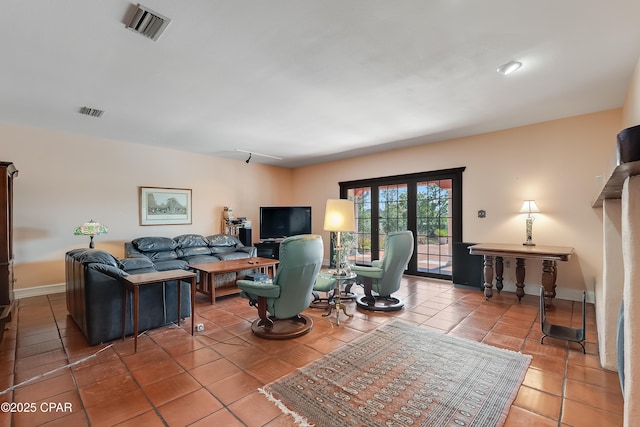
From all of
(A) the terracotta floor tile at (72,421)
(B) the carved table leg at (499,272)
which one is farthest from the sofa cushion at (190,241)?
(B) the carved table leg at (499,272)

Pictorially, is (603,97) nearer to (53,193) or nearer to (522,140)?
(522,140)

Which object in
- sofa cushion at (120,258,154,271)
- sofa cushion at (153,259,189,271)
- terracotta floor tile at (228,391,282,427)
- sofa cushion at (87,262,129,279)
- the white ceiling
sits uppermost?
the white ceiling

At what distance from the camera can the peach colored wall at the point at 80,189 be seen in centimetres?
452

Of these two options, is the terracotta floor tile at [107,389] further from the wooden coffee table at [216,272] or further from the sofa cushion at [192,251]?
the sofa cushion at [192,251]

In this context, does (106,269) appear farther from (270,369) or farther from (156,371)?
(270,369)

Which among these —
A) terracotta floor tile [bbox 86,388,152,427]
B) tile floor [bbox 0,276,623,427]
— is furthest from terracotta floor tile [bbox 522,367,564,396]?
terracotta floor tile [bbox 86,388,152,427]

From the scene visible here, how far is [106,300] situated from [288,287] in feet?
5.95

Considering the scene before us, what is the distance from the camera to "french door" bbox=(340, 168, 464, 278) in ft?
18.1

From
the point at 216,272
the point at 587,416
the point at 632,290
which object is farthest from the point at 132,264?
the point at 587,416

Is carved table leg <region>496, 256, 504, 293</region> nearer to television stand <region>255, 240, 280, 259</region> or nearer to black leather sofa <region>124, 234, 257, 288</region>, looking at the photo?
black leather sofa <region>124, 234, 257, 288</region>

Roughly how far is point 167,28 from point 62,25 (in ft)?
2.51

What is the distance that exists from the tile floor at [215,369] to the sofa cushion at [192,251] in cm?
192

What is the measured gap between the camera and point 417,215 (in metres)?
5.93

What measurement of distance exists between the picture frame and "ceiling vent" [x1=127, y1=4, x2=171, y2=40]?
13.6 feet
